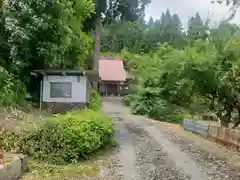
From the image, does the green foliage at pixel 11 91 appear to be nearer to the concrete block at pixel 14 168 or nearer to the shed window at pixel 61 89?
the shed window at pixel 61 89

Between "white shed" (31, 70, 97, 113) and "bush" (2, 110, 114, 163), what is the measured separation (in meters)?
8.62

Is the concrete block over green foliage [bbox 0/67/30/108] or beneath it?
beneath

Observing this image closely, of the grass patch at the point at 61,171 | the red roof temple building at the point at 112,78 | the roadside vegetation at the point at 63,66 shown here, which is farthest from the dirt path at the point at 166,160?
the red roof temple building at the point at 112,78

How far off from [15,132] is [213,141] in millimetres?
8350

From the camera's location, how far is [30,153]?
33.6ft

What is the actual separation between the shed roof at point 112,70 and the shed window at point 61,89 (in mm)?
26415

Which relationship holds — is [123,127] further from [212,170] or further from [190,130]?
[212,170]

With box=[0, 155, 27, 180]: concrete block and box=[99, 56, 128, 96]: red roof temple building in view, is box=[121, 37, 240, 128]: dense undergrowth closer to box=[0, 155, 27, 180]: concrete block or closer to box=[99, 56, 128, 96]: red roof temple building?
box=[0, 155, 27, 180]: concrete block

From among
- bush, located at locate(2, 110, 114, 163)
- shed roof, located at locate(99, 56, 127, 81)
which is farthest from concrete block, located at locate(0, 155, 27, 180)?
→ shed roof, located at locate(99, 56, 127, 81)

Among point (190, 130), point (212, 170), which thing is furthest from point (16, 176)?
point (190, 130)

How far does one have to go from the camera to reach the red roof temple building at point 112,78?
46884 mm

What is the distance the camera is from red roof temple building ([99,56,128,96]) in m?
46.9

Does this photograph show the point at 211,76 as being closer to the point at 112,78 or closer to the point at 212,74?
the point at 212,74

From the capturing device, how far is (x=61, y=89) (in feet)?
65.7
